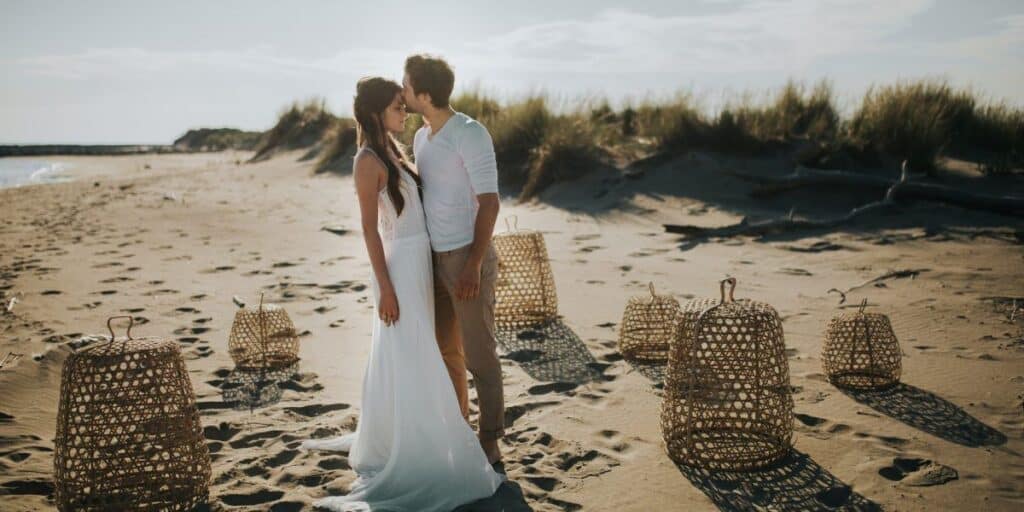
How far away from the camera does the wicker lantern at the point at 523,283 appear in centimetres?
648

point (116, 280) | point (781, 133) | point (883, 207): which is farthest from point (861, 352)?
point (781, 133)

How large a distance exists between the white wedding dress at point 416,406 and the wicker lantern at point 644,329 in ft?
7.30

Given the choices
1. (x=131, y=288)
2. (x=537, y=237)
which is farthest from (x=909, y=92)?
(x=131, y=288)

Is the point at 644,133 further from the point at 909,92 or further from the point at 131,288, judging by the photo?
the point at 131,288

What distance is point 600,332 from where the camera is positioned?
20.6 feet

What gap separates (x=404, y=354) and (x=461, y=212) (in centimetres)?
69

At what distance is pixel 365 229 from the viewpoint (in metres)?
3.45

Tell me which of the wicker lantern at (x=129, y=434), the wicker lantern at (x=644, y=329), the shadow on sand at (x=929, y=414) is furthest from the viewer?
the wicker lantern at (x=644, y=329)

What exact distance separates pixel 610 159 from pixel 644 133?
170 centimetres

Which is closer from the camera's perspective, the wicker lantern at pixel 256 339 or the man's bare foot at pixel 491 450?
the man's bare foot at pixel 491 450

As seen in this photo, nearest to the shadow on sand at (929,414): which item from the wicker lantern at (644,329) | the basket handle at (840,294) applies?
the wicker lantern at (644,329)

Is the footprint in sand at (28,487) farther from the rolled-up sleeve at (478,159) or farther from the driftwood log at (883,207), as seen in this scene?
the driftwood log at (883,207)

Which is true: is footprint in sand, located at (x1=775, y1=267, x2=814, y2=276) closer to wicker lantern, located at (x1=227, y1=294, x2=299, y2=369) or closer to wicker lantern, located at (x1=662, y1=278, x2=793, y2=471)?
wicker lantern, located at (x1=662, y1=278, x2=793, y2=471)

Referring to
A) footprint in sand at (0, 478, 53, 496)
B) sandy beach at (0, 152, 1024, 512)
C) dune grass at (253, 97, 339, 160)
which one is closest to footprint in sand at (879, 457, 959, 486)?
sandy beach at (0, 152, 1024, 512)
